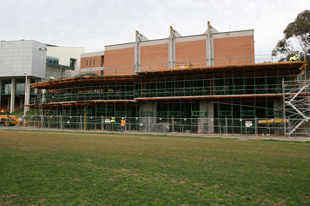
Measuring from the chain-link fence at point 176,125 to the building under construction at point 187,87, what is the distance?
0.16m

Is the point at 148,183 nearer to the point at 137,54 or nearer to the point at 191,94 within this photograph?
the point at 191,94

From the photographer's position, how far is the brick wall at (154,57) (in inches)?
1559

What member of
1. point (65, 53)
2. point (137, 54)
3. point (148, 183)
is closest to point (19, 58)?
point (65, 53)

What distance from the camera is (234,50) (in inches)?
1395

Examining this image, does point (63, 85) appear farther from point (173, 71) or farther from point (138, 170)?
point (138, 170)

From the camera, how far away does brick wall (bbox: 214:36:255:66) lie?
34688mm

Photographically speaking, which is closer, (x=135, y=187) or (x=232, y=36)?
(x=135, y=187)

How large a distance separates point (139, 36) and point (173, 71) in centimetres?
1368

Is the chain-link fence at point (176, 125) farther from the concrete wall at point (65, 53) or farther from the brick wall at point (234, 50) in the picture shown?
the concrete wall at point (65, 53)

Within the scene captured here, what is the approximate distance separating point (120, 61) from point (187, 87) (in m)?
16.1

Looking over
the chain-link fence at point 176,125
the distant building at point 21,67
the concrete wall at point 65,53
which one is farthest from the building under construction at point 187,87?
the concrete wall at point 65,53

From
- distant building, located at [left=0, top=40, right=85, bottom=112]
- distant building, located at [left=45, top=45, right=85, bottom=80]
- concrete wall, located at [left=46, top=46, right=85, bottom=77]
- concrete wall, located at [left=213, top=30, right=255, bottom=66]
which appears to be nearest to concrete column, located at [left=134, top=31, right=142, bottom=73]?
concrete wall, located at [left=213, top=30, right=255, bottom=66]

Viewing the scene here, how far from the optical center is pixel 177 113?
1350 inches

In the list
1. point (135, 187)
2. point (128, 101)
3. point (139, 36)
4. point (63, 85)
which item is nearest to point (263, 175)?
point (135, 187)
